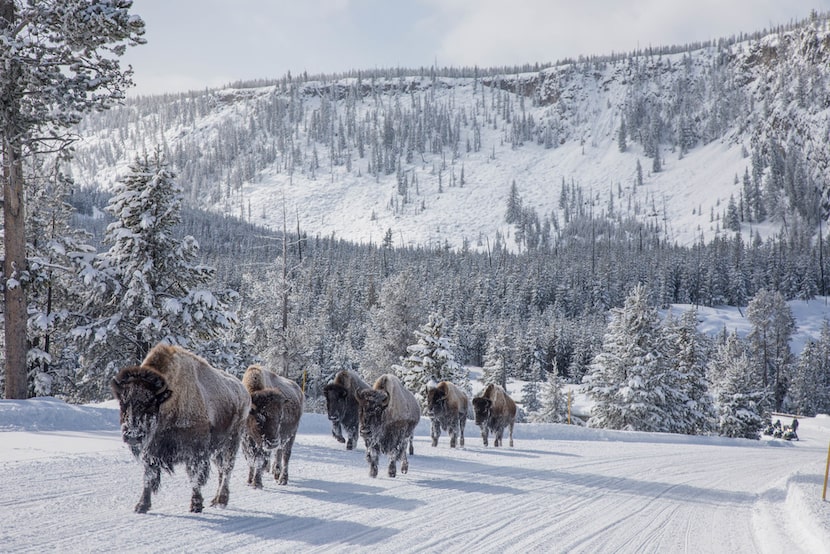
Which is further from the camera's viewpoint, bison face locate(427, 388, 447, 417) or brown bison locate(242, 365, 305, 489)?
bison face locate(427, 388, 447, 417)

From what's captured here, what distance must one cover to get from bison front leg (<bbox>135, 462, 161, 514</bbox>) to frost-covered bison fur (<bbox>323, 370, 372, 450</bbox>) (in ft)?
18.1

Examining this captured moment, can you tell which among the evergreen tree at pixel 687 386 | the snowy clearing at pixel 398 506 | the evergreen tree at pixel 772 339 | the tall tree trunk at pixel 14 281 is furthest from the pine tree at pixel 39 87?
the evergreen tree at pixel 772 339

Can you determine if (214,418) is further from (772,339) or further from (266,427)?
(772,339)

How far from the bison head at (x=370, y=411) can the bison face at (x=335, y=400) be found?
238 centimetres

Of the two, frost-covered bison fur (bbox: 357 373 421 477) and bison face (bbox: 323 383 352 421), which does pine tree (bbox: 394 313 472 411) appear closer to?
bison face (bbox: 323 383 352 421)

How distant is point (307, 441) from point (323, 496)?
7.13m

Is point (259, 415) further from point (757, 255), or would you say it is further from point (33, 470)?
point (757, 255)

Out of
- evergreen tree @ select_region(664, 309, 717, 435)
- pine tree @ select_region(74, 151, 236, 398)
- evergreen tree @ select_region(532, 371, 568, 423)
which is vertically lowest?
evergreen tree @ select_region(532, 371, 568, 423)

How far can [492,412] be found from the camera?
57.5 feet

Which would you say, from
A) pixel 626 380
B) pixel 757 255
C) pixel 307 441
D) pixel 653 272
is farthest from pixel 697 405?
pixel 757 255

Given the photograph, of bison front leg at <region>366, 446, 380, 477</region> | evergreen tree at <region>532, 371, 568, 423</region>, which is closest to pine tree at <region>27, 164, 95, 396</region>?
bison front leg at <region>366, 446, 380, 477</region>

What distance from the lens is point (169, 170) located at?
65.2 feet

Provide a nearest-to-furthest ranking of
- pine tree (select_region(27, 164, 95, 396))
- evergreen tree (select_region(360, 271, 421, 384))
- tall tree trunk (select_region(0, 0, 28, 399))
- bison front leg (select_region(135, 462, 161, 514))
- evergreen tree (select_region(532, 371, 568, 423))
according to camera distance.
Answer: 1. bison front leg (select_region(135, 462, 161, 514))
2. tall tree trunk (select_region(0, 0, 28, 399))
3. pine tree (select_region(27, 164, 95, 396))
4. evergreen tree (select_region(360, 271, 421, 384))
5. evergreen tree (select_region(532, 371, 568, 423))

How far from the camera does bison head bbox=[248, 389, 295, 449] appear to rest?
812 cm
